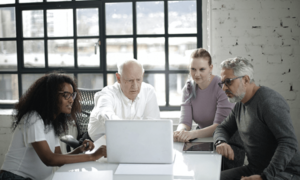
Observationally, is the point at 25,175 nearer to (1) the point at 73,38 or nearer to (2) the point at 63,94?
(2) the point at 63,94

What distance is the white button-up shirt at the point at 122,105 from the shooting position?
2.37m

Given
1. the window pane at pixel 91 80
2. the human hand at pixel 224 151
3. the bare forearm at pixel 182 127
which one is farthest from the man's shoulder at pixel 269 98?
the window pane at pixel 91 80

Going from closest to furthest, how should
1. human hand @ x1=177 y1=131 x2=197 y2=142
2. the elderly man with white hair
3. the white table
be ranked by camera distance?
the white table < human hand @ x1=177 y1=131 x2=197 y2=142 < the elderly man with white hair

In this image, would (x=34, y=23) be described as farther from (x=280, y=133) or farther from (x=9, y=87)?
(x=280, y=133)

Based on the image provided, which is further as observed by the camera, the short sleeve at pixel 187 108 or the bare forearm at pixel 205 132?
the short sleeve at pixel 187 108

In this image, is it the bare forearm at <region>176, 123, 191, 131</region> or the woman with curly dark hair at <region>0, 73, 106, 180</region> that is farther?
the bare forearm at <region>176, 123, 191, 131</region>

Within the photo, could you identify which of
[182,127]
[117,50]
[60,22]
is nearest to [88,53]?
[117,50]

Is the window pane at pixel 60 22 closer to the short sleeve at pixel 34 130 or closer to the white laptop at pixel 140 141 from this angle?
the short sleeve at pixel 34 130

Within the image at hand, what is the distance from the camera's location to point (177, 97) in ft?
12.1

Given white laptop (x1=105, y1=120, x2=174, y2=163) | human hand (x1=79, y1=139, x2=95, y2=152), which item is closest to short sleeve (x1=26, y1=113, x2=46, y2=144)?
human hand (x1=79, y1=139, x2=95, y2=152)

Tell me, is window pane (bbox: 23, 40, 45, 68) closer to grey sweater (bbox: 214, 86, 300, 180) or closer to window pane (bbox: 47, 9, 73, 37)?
window pane (bbox: 47, 9, 73, 37)

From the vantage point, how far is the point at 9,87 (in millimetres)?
3906

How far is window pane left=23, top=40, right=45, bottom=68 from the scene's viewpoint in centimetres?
381

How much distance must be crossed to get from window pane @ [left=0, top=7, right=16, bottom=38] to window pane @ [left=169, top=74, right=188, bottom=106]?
2070 millimetres
